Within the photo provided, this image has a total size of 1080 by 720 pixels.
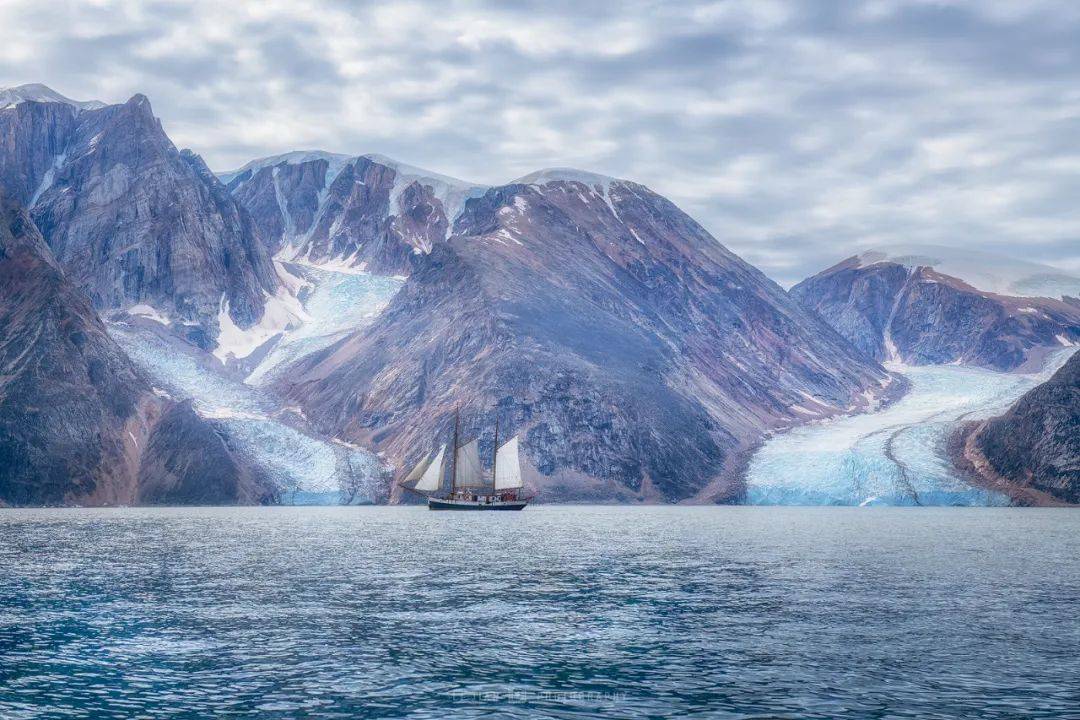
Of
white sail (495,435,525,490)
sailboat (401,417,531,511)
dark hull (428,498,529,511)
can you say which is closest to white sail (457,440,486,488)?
sailboat (401,417,531,511)

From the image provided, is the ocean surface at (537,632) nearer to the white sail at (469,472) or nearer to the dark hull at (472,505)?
the dark hull at (472,505)

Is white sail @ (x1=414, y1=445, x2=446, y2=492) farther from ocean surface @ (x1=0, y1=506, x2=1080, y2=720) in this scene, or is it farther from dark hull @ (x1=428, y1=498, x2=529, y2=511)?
ocean surface @ (x1=0, y1=506, x2=1080, y2=720)

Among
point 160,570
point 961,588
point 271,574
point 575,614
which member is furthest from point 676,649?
point 160,570

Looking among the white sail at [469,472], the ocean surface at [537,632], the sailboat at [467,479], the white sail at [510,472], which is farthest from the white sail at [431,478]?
the ocean surface at [537,632]

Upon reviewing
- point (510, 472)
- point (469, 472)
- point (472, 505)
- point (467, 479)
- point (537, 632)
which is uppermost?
point (469, 472)

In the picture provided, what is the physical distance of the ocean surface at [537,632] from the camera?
33906 mm

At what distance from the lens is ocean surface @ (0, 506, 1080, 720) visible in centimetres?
3391

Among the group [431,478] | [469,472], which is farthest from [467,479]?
[431,478]

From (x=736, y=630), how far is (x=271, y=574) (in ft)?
111

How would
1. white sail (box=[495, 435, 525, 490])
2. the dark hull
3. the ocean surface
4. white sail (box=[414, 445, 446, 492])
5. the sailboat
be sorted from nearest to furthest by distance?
the ocean surface → the dark hull → the sailboat → white sail (box=[414, 445, 446, 492]) → white sail (box=[495, 435, 525, 490])

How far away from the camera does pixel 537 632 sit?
46.8 metres

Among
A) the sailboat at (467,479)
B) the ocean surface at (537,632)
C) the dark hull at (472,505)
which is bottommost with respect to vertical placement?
the dark hull at (472,505)

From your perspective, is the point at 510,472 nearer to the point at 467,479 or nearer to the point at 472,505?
the point at 467,479

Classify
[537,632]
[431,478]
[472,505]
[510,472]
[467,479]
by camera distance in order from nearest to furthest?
[537,632] < [472,505] < [431,478] < [467,479] < [510,472]
